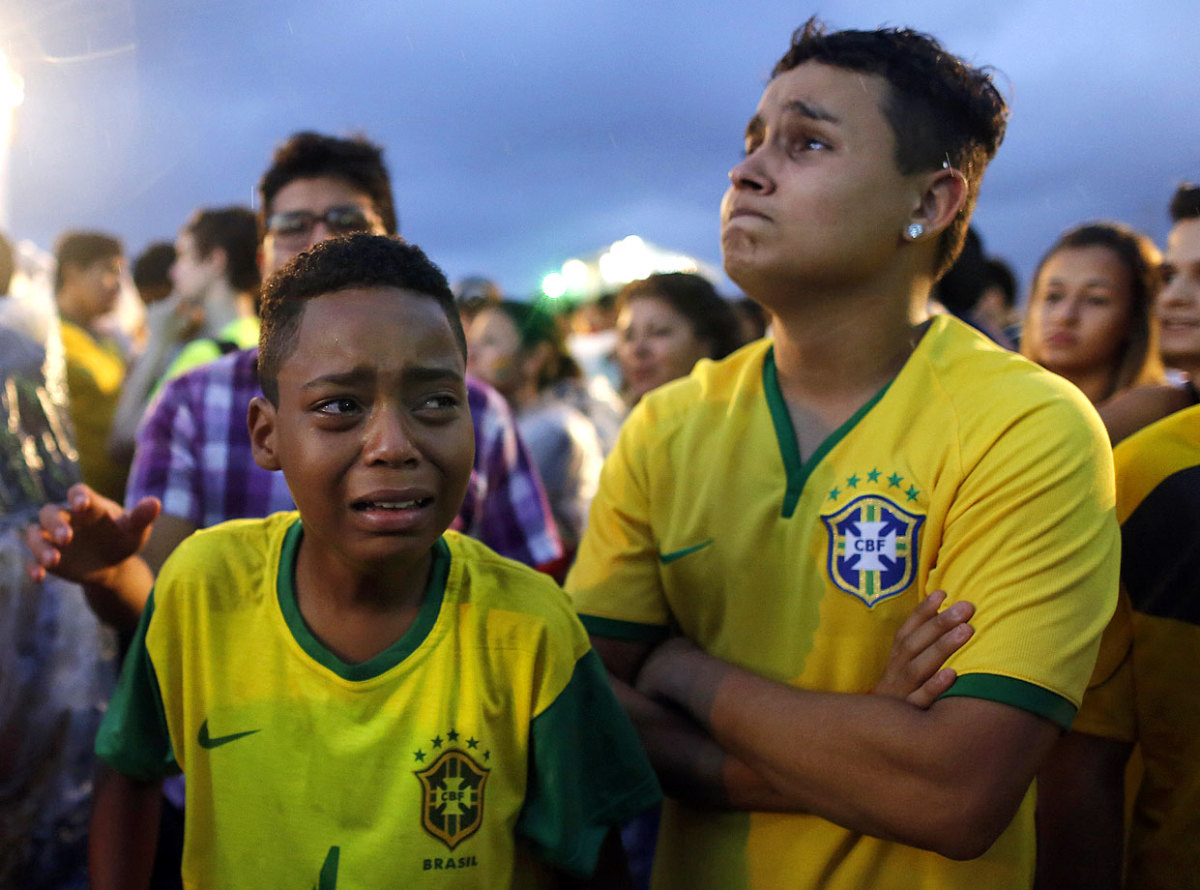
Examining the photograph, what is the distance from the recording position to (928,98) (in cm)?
215

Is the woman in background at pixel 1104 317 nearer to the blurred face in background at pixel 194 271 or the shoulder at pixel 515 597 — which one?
the shoulder at pixel 515 597

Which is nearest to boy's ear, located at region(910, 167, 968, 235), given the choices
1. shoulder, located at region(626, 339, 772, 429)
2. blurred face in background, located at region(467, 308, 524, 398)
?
shoulder, located at region(626, 339, 772, 429)

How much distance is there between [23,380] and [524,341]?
12.2ft

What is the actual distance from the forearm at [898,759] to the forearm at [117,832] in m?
1.12

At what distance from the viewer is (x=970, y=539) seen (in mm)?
1723

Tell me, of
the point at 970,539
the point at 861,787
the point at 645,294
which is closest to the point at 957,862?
the point at 861,787

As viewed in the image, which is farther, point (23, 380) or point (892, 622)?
point (23, 380)

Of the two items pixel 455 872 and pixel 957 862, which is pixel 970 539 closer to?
pixel 957 862

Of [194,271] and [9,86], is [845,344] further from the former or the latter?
[194,271]

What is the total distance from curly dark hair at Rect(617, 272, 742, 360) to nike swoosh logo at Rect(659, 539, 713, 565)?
3.02 metres

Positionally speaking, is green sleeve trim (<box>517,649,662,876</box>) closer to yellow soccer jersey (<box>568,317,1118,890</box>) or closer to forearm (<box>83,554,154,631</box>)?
yellow soccer jersey (<box>568,317,1118,890</box>)

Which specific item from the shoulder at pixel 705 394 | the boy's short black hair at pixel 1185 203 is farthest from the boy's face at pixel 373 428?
the boy's short black hair at pixel 1185 203

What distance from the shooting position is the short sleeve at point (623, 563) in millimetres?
2051

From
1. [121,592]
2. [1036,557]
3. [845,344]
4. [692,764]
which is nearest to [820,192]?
[845,344]
